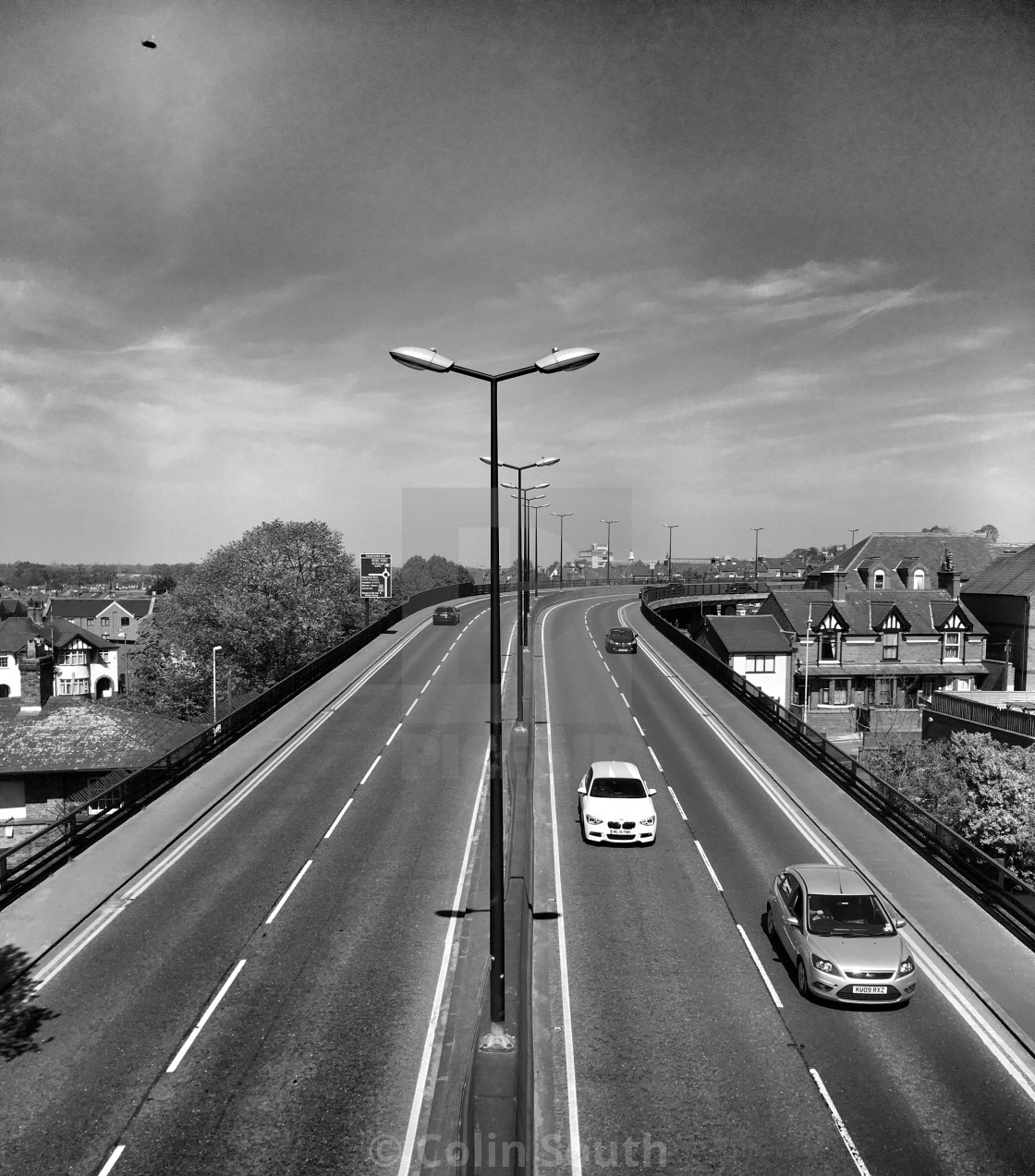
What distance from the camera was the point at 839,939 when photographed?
13398mm

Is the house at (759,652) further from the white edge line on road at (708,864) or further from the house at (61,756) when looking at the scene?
the house at (61,756)

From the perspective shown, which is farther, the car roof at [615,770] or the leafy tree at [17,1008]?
the car roof at [615,770]

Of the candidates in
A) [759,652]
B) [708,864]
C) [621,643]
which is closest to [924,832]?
[708,864]

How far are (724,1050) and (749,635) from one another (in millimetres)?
51226

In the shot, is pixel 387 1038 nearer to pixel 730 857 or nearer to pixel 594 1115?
pixel 594 1115

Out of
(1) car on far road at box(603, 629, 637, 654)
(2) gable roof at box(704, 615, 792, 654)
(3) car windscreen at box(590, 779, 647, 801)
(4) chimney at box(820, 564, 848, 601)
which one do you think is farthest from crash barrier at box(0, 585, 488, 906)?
(4) chimney at box(820, 564, 848, 601)

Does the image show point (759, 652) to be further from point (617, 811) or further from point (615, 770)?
point (617, 811)

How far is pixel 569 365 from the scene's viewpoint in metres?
12.2

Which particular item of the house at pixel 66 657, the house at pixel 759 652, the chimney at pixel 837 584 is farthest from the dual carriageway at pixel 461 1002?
the house at pixel 66 657

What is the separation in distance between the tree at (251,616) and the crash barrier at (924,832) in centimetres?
3871

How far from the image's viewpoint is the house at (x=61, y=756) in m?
28.2

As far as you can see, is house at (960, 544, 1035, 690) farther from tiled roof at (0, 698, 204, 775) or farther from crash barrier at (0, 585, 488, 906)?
tiled roof at (0, 698, 204, 775)

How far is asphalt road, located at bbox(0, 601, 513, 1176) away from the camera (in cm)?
989

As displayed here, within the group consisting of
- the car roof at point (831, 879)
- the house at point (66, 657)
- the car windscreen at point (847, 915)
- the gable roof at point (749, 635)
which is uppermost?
the gable roof at point (749, 635)
